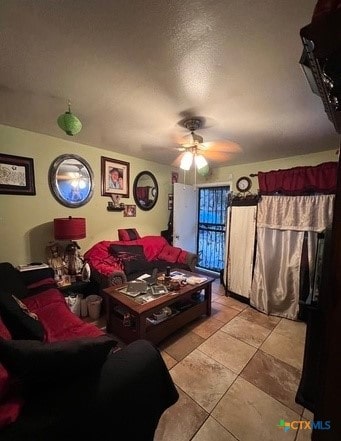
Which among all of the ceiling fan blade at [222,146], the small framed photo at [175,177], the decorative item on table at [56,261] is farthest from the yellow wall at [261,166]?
the decorative item on table at [56,261]

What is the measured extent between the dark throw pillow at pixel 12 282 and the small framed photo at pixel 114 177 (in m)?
1.60

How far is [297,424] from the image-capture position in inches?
51.5

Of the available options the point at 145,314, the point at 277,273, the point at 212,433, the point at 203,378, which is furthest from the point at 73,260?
the point at 277,273

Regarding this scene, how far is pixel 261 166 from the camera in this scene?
11.8 ft

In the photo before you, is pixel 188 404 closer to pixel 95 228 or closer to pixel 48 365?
pixel 48 365

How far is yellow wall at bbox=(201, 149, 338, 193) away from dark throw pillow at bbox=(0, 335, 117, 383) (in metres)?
3.56

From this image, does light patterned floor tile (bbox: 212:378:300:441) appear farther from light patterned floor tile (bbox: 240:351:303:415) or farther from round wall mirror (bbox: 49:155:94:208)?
round wall mirror (bbox: 49:155:94:208)

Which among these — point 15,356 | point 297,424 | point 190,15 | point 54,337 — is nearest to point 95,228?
point 54,337

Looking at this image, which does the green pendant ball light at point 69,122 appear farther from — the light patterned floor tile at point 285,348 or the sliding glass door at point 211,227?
the sliding glass door at point 211,227

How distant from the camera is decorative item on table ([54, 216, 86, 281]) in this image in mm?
2410

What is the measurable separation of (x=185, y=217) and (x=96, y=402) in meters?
3.48

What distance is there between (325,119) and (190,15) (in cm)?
173

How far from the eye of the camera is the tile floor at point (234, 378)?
4.16ft

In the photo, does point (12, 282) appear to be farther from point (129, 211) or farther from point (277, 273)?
point (277, 273)
